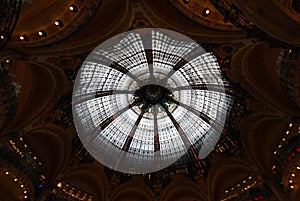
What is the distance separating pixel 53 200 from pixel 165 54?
40.1 feet

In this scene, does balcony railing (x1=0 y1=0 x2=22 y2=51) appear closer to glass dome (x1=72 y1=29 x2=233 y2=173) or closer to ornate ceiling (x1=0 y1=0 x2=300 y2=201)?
ornate ceiling (x1=0 y1=0 x2=300 y2=201)

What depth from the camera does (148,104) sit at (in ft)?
85.0

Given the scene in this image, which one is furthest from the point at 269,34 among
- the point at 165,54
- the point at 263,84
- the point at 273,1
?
the point at 165,54

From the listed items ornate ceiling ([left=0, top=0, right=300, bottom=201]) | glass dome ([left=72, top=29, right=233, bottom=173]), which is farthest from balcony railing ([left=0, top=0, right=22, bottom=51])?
glass dome ([left=72, top=29, right=233, bottom=173])

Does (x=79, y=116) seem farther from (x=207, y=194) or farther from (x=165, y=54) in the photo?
(x=207, y=194)

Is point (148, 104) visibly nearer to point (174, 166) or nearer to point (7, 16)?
point (174, 166)

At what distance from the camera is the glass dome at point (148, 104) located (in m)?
21.8

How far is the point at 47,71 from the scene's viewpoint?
1822 centimetres

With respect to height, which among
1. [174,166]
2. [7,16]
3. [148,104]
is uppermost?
[148,104]

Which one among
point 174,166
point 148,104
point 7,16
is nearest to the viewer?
point 7,16

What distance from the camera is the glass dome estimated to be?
21.8 metres

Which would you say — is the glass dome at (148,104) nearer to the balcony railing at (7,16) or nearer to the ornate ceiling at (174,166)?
the ornate ceiling at (174,166)

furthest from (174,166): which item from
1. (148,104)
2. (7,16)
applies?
(7,16)

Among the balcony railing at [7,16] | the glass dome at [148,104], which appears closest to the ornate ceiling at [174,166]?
the glass dome at [148,104]
